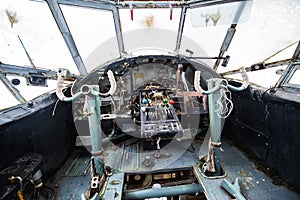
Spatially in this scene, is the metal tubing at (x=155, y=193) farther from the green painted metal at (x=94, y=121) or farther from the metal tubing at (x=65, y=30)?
the metal tubing at (x=65, y=30)

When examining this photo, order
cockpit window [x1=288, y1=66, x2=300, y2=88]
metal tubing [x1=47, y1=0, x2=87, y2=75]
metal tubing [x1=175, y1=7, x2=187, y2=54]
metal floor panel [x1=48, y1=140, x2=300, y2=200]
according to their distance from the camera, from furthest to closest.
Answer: metal tubing [x1=175, y1=7, x2=187, y2=54] < metal tubing [x1=47, y1=0, x2=87, y2=75] < cockpit window [x1=288, y1=66, x2=300, y2=88] < metal floor panel [x1=48, y1=140, x2=300, y2=200]

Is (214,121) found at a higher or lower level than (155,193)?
higher

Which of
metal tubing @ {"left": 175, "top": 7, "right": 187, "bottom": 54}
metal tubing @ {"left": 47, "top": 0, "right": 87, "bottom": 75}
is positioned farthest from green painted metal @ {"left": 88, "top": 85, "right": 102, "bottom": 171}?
metal tubing @ {"left": 175, "top": 7, "right": 187, "bottom": 54}

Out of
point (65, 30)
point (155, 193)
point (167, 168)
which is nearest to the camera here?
point (155, 193)

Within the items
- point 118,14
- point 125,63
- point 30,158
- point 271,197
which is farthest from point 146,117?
point 118,14

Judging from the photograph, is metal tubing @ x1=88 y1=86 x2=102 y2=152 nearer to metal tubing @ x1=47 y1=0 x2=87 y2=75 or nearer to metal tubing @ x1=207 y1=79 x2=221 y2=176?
metal tubing @ x1=207 y1=79 x2=221 y2=176

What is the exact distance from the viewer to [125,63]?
285cm

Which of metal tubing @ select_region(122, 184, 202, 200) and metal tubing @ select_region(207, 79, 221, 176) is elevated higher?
metal tubing @ select_region(207, 79, 221, 176)

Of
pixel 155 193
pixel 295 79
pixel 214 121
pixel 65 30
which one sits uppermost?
pixel 65 30

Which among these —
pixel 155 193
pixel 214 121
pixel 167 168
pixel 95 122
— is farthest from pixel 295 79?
pixel 95 122

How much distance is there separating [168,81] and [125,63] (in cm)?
99

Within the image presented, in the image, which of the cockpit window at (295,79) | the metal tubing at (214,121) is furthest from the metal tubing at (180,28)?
the cockpit window at (295,79)

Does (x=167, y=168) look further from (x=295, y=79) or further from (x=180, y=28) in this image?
(x=180, y=28)

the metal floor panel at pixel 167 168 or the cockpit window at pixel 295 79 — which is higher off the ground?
the cockpit window at pixel 295 79
